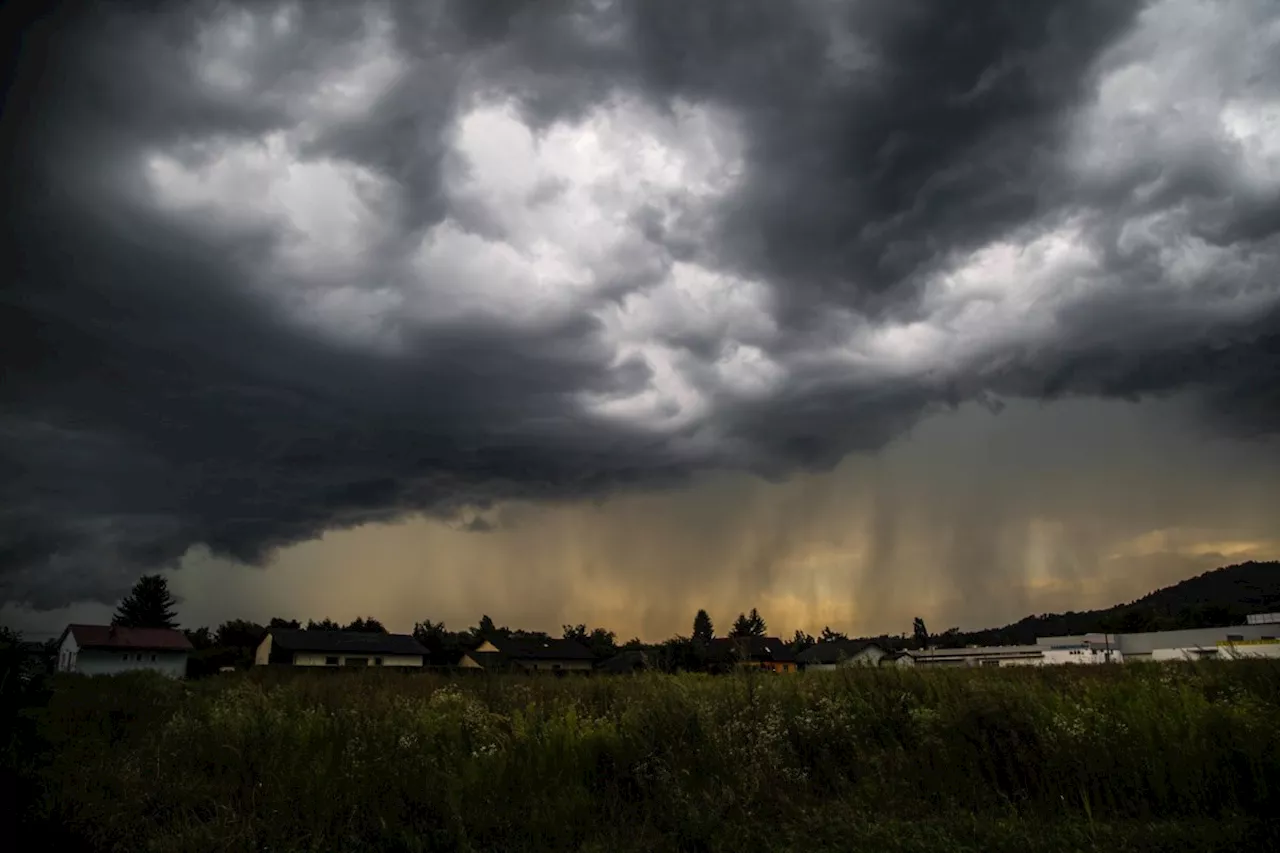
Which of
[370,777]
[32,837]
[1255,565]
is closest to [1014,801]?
[370,777]

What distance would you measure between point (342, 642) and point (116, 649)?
2192 centimetres

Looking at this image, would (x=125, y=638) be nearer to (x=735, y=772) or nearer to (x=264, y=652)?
(x=264, y=652)

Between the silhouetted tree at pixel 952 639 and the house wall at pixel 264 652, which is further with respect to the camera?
the silhouetted tree at pixel 952 639

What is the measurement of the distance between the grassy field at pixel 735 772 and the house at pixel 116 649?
2953 inches

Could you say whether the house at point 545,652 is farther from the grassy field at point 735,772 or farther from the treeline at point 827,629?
the grassy field at point 735,772

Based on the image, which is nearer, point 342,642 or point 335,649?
point 335,649

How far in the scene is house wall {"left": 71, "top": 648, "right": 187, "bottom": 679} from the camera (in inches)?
2994

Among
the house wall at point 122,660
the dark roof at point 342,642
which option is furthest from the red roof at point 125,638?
the dark roof at point 342,642

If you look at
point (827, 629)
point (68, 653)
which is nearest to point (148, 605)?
point (68, 653)

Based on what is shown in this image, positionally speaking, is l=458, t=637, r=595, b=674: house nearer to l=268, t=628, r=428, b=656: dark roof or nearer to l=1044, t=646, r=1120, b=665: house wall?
l=268, t=628, r=428, b=656: dark roof

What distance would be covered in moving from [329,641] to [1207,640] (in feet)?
267

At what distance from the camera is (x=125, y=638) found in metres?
80.6

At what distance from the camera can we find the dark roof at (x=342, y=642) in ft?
254

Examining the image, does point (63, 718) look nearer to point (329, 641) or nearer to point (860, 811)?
point (860, 811)
